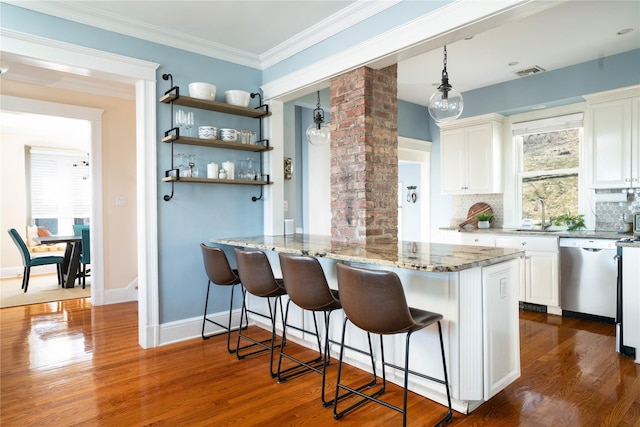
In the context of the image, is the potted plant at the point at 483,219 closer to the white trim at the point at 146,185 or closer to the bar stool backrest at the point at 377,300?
the bar stool backrest at the point at 377,300

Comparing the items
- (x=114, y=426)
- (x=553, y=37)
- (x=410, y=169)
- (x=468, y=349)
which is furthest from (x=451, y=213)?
(x=114, y=426)

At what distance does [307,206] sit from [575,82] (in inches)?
141

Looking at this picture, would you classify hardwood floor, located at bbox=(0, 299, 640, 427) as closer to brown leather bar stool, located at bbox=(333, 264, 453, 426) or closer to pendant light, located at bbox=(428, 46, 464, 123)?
brown leather bar stool, located at bbox=(333, 264, 453, 426)

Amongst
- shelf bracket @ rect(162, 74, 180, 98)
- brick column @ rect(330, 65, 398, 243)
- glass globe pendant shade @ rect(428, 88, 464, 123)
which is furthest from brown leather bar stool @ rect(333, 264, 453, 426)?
shelf bracket @ rect(162, 74, 180, 98)

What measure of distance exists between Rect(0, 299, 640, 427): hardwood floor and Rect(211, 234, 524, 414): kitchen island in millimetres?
170

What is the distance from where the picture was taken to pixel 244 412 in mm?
2303

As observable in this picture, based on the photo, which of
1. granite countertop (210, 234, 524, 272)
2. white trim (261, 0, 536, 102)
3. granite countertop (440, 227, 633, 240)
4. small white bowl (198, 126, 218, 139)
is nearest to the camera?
granite countertop (210, 234, 524, 272)

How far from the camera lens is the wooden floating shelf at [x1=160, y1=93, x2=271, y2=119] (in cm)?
341

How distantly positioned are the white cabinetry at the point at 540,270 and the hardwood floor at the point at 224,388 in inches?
22.8

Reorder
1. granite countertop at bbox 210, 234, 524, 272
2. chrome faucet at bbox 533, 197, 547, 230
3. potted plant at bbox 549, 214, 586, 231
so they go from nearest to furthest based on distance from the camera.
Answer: granite countertop at bbox 210, 234, 524, 272 < potted plant at bbox 549, 214, 586, 231 < chrome faucet at bbox 533, 197, 547, 230

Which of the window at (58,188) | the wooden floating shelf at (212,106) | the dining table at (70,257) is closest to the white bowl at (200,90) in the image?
the wooden floating shelf at (212,106)

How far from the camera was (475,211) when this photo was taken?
5.57 meters

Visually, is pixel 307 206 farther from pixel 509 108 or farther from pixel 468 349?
pixel 468 349

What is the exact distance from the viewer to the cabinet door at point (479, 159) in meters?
5.20
